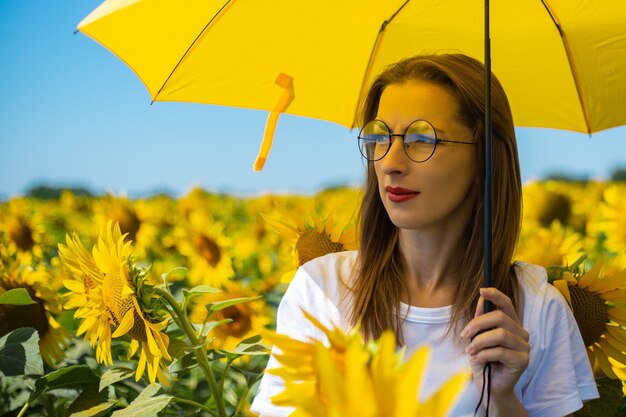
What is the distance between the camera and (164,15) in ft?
6.09

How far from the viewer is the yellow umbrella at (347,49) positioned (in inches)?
76.4

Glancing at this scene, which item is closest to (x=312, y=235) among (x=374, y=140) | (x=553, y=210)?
(x=374, y=140)

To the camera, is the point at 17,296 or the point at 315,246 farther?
the point at 315,246

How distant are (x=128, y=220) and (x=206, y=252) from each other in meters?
0.54

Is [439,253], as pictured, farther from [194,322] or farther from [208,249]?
[208,249]

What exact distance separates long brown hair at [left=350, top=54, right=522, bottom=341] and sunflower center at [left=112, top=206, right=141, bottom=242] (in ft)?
5.94

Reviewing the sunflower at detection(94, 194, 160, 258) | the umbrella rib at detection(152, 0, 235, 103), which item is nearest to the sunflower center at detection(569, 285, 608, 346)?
the umbrella rib at detection(152, 0, 235, 103)

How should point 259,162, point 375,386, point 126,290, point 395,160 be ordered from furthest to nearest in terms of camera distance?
1. point 259,162
2. point 126,290
3. point 395,160
4. point 375,386

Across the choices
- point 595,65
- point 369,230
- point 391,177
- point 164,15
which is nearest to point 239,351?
point 369,230

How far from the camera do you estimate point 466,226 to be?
165cm

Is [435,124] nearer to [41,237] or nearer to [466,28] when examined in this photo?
[466,28]

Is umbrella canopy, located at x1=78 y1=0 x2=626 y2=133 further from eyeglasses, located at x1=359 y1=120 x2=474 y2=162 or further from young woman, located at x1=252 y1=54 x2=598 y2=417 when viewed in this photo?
eyeglasses, located at x1=359 y1=120 x2=474 y2=162

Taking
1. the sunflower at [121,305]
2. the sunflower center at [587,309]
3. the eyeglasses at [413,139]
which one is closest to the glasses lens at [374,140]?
the eyeglasses at [413,139]

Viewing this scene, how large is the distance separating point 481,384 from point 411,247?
1.18 ft
